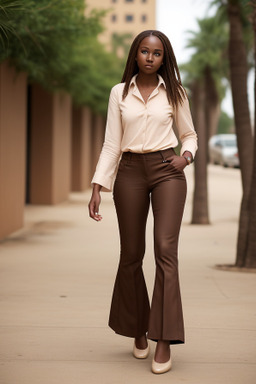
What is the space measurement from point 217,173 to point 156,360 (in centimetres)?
3651

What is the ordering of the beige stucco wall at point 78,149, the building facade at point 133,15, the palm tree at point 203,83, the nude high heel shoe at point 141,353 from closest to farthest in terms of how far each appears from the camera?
the nude high heel shoe at point 141,353 < the palm tree at point 203,83 < the beige stucco wall at point 78,149 < the building facade at point 133,15

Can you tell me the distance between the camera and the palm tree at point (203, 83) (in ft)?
59.1

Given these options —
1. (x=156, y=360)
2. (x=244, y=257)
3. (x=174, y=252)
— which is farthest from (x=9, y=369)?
(x=244, y=257)

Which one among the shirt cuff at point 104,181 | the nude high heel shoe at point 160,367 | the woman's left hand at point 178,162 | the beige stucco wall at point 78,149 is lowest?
the beige stucco wall at point 78,149

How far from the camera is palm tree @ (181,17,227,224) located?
1800 centimetres

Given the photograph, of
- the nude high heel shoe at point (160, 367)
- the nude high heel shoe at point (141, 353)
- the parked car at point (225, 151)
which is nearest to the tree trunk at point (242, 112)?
the nude high heel shoe at point (141, 353)

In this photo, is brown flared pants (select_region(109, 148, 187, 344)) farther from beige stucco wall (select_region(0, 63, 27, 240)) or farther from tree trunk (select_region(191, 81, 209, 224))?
tree trunk (select_region(191, 81, 209, 224))

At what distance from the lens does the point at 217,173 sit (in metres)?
41.1

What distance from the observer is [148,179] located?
16.3 ft

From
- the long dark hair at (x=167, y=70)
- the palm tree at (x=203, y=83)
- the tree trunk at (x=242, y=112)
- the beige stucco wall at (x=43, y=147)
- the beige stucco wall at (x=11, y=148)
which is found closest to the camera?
the long dark hair at (x=167, y=70)

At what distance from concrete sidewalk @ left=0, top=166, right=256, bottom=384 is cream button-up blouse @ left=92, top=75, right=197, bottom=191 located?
1.09 meters

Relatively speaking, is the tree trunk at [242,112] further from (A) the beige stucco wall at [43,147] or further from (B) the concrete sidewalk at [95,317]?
(A) the beige stucco wall at [43,147]

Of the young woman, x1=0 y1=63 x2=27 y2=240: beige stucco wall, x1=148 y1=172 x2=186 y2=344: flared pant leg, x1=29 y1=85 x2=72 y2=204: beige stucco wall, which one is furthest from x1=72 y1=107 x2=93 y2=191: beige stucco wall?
x1=148 y1=172 x2=186 y2=344: flared pant leg

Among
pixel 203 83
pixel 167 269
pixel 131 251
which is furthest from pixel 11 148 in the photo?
pixel 203 83
